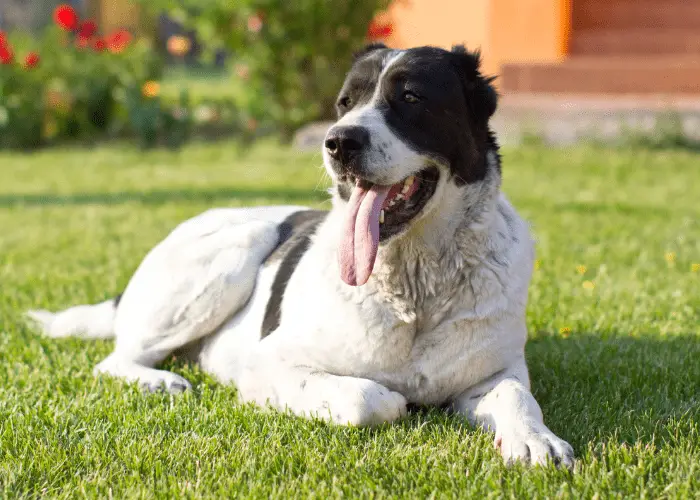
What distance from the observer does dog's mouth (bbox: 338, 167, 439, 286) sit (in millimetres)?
3297

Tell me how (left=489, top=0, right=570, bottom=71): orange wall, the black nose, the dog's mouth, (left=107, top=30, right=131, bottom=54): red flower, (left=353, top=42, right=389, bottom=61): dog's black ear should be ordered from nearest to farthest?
the black nose, the dog's mouth, (left=353, top=42, right=389, bottom=61): dog's black ear, (left=489, top=0, right=570, bottom=71): orange wall, (left=107, top=30, right=131, bottom=54): red flower

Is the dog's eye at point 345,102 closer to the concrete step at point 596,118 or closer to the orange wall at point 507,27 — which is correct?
the concrete step at point 596,118

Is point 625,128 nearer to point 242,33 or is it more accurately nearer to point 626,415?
point 242,33

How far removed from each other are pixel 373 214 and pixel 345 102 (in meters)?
0.59

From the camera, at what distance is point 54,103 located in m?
12.5

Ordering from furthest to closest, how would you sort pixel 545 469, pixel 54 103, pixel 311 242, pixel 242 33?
pixel 54 103 < pixel 242 33 < pixel 311 242 < pixel 545 469

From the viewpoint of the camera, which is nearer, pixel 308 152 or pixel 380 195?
pixel 380 195

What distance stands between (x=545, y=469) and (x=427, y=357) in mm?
670

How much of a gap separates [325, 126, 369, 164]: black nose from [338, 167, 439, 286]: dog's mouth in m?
0.14

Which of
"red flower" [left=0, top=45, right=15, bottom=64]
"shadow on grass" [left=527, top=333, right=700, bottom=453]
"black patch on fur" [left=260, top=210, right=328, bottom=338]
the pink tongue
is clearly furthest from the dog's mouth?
"red flower" [left=0, top=45, right=15, bottom=64]

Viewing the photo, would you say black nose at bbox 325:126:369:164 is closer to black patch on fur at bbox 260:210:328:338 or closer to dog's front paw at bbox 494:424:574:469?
black patch on fur at bbox 260:210:328:338

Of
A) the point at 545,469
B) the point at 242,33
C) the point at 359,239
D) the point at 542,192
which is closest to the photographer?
the point at 545,469

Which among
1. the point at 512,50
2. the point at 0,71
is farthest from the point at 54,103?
the point at 512,50

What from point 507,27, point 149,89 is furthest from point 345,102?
point 149,89
